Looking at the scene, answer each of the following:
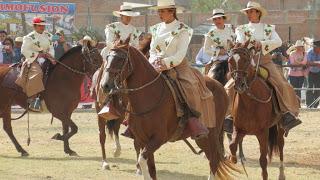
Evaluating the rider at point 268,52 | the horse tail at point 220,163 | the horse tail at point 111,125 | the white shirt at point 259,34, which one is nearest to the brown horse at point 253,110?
the rider at point 268,52

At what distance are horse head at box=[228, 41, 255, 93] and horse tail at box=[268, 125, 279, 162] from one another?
4.71 feet

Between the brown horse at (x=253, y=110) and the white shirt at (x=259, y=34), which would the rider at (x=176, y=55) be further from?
the white shirt at (x=259, y=34)

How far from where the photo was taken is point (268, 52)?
11992 millimetres

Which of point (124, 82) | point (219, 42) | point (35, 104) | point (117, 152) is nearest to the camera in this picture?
point (124, 82)

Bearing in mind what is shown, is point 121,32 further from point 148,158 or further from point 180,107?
point 148,158

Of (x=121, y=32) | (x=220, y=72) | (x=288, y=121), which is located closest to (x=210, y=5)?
(x=220, y=72)

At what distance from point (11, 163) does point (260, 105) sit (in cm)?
483

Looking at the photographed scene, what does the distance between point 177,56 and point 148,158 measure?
1.42 meters

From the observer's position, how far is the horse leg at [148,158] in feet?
29.9

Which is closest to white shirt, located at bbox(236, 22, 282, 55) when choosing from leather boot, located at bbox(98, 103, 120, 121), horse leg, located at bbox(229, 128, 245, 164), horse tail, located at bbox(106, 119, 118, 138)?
horse leg, located at bbox(229, 128, 245, 164)

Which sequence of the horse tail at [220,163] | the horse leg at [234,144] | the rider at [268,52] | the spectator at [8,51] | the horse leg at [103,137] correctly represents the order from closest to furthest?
1. the horse tail at [220,163]
2. the horse leg at [234,144]
3. the rider at [268,52]
4. the horse leg at [103,137]
5. the spectator at [8,51]

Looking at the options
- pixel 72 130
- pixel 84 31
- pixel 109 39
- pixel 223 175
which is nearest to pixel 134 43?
pixel 109 39

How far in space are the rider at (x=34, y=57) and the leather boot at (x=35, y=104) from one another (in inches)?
3.0

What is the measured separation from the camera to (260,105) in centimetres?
1147
